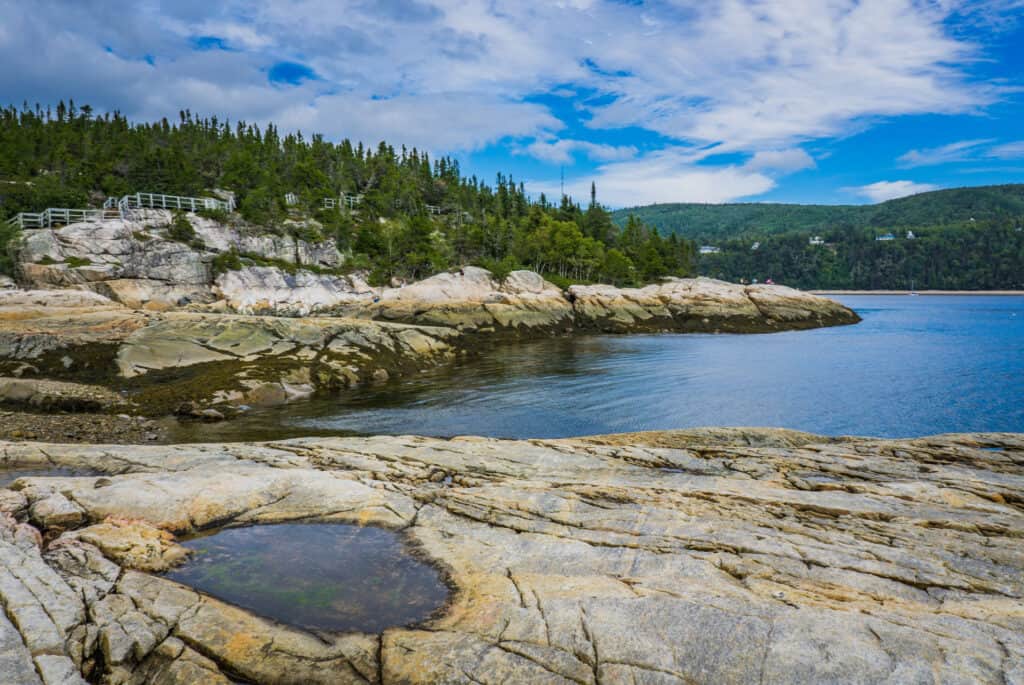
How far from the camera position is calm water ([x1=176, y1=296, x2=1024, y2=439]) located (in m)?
25.4

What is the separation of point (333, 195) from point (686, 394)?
95504mm

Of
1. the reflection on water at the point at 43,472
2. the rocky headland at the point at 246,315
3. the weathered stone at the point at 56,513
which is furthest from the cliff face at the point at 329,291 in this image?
the weathered stone at the point at 56,513

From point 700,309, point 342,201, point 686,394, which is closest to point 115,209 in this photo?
Answer: point 342,201

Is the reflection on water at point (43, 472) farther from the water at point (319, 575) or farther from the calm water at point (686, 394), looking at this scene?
the calm water at point (686, 394)

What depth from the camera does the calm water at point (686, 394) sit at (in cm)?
2542

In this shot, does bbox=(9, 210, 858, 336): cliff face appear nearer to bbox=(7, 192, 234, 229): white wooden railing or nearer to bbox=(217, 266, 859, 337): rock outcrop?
bbox=(217, 266, 859, 337): rock outcrop

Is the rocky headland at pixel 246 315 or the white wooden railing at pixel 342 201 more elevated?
the white wooden railing at pixel 342 201

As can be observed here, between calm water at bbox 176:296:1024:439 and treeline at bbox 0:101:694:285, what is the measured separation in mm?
40617

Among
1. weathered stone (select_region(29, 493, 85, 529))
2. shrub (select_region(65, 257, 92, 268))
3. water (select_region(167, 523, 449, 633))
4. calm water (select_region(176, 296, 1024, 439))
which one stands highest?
shrub (select_region(65, 257, 92, 268))

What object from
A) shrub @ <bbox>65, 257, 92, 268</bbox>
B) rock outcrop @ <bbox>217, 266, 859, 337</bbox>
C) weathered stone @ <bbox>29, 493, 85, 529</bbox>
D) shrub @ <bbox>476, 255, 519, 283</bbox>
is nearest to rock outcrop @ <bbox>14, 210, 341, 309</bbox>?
shrub @ <bbox>65, 257, 92, 268</bbox>

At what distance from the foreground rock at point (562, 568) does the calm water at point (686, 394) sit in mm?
10195

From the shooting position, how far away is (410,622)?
7.42 m

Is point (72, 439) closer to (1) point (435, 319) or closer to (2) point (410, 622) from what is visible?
(2) point (410, 622)

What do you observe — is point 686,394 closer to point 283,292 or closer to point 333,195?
point 283,292
